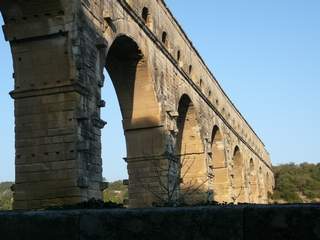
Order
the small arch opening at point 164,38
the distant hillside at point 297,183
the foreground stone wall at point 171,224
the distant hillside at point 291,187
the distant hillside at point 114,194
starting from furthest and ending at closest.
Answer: the distant hillside at point 297,183, the distant hillside at point 291,187, the distant hillside at point 114,194, the small arch opening at point 164,38, the foreground stone wall at point 171,224

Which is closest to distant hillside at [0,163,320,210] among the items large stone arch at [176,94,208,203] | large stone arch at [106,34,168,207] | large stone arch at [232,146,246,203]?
large stone arch at [232,146,246,203]

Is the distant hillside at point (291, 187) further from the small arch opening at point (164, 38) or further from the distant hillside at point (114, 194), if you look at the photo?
the small arch opening at point (164, 38)

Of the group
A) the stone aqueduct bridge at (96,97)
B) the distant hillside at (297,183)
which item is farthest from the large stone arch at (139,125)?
the distant hillside at (297,183)

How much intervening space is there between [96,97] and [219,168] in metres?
18.3

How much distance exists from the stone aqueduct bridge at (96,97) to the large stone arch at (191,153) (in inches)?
1.8

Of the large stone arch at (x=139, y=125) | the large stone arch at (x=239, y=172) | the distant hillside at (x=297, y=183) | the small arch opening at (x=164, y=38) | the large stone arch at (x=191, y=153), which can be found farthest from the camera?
the distant hillside at (x=297, y=183)

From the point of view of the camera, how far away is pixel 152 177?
1630cm

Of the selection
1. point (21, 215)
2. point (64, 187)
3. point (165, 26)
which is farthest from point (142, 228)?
point (165, 26)

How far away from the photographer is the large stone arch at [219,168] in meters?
28.3

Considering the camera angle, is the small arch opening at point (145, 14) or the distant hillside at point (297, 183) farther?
the distant hillside at point (297, 183)

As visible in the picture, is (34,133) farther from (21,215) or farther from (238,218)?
(238,218)

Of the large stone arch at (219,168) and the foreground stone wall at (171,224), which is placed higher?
the large stone arch at (219,168)

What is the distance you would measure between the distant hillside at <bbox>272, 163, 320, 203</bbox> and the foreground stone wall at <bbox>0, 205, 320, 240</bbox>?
160 feet

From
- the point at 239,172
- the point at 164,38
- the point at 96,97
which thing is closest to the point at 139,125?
the point at 164,38
